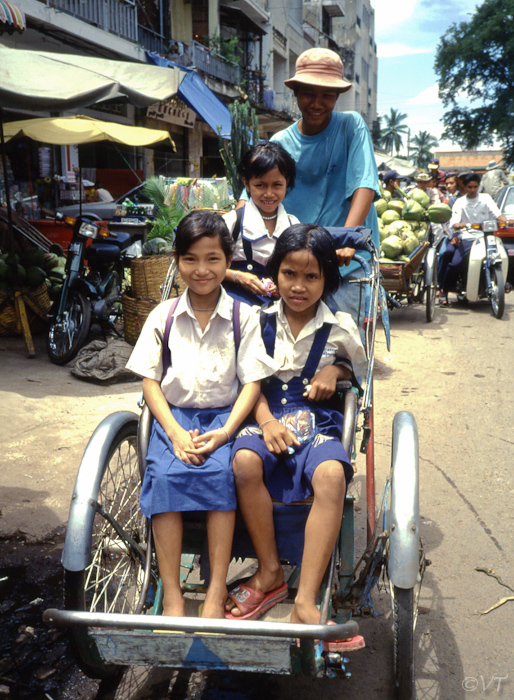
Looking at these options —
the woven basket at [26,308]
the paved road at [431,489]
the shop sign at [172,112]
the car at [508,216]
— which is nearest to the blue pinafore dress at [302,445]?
the paved road at [431,489]

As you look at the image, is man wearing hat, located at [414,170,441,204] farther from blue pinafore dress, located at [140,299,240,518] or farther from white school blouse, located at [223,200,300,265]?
blue pinafore dress, located at [140,299,240,518]

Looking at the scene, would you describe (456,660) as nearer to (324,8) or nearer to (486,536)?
(486,536)

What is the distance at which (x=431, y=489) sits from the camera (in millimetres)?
3879

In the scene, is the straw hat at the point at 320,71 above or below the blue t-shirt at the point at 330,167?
above

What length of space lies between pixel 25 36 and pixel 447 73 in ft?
85.4

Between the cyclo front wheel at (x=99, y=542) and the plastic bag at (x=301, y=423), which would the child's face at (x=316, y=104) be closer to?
the plastic bag at (x=301, y=423)

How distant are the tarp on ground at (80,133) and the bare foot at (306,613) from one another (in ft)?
19.5

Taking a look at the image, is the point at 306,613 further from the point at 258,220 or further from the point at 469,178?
the point at 469,178

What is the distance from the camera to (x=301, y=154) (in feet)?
10.3

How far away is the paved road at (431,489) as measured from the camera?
2316 millimetres

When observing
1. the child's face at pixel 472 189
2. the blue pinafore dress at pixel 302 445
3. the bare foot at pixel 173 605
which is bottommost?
the bare foot at pixel 173 605

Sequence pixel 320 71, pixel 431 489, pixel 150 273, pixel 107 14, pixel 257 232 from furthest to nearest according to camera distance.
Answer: pixel 107 14 < pixel 150 273 < pixel 431 489 < pixel 320 71 < pixel 257 232

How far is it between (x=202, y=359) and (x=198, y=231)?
47 centimetres

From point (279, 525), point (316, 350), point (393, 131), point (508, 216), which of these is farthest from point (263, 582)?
point (393, 131)
